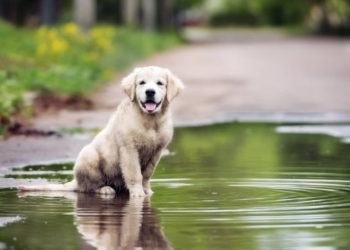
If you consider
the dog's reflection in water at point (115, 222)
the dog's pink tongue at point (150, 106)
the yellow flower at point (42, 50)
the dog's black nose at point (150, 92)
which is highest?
the dog's black nose at point (150, 92)

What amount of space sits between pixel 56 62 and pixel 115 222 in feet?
67.6

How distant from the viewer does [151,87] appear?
1013 cm

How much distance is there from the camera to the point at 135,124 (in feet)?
33.6

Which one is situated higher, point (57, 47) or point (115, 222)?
point (115, 222)

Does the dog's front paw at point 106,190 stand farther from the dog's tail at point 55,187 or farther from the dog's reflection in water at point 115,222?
the dog's tail at point 55,187

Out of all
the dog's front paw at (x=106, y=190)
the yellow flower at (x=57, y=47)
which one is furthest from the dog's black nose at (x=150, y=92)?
the yellow flower at (x=57, y=47)

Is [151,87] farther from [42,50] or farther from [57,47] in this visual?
[42,50]

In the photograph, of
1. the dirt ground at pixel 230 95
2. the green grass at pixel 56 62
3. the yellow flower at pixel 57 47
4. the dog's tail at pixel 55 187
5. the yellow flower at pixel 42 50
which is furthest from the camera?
the yellow flower at pixel 42 50

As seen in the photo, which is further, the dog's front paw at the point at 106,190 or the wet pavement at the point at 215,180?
the dog's front paw at the point at 106,190

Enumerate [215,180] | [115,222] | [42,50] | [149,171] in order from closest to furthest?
[115,222]
[149,171]
[215,180]
[42,50]

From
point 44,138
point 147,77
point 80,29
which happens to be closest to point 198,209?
point 147,77

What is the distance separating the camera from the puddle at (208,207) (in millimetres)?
7715

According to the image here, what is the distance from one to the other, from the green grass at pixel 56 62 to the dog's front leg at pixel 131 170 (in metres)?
6.81

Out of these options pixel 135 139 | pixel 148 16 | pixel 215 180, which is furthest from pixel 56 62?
pixel 148 16
